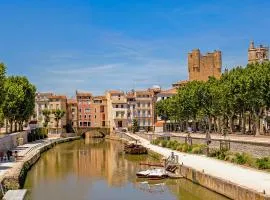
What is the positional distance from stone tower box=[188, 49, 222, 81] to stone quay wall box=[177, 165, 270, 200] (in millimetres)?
120402

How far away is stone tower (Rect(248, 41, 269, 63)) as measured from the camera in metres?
145

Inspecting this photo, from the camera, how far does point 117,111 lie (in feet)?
496

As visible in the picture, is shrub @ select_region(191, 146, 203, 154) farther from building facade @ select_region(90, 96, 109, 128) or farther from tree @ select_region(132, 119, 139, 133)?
building facade @ select_region(90, 96, 109, 128)

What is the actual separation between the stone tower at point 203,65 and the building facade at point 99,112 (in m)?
→ 30.7

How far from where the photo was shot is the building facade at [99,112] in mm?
161000

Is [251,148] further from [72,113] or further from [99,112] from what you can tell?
[72,113]

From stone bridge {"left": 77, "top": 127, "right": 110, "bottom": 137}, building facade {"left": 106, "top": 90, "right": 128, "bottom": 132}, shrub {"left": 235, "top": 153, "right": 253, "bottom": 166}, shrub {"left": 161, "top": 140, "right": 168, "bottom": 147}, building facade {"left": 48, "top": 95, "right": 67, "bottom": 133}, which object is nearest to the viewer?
shrub {"left": 235, "top": 153, "right": 253, "bottom": 166}

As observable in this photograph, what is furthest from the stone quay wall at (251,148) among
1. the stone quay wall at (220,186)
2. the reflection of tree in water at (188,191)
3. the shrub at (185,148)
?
the shrub at (185,148)

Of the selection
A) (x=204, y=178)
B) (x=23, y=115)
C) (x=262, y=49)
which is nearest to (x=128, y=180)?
(x=204, y=178)

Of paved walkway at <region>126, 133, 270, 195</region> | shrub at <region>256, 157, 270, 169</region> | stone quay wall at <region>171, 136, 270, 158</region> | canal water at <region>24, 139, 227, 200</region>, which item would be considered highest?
stone quay wall at <region>171, 136, 270, 158</region>

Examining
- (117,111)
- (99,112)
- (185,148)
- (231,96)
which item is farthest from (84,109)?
(185,148)

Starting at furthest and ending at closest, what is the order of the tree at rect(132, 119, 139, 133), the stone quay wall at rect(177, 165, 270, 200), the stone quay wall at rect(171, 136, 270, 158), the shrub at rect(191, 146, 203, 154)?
1. the tree at rect(132, 119, 139, 133)
2. the shrub at rect(191, 146, 203, 154)
3. the stone quay wall at rect(171, 136, 270, 158)
4. the stone quay wall at rect(177, 165, 270, 200)

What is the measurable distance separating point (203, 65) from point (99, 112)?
126ft

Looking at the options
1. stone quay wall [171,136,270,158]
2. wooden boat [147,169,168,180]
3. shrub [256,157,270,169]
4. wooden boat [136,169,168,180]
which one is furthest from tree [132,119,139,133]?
shrub [256,157,270,169]
